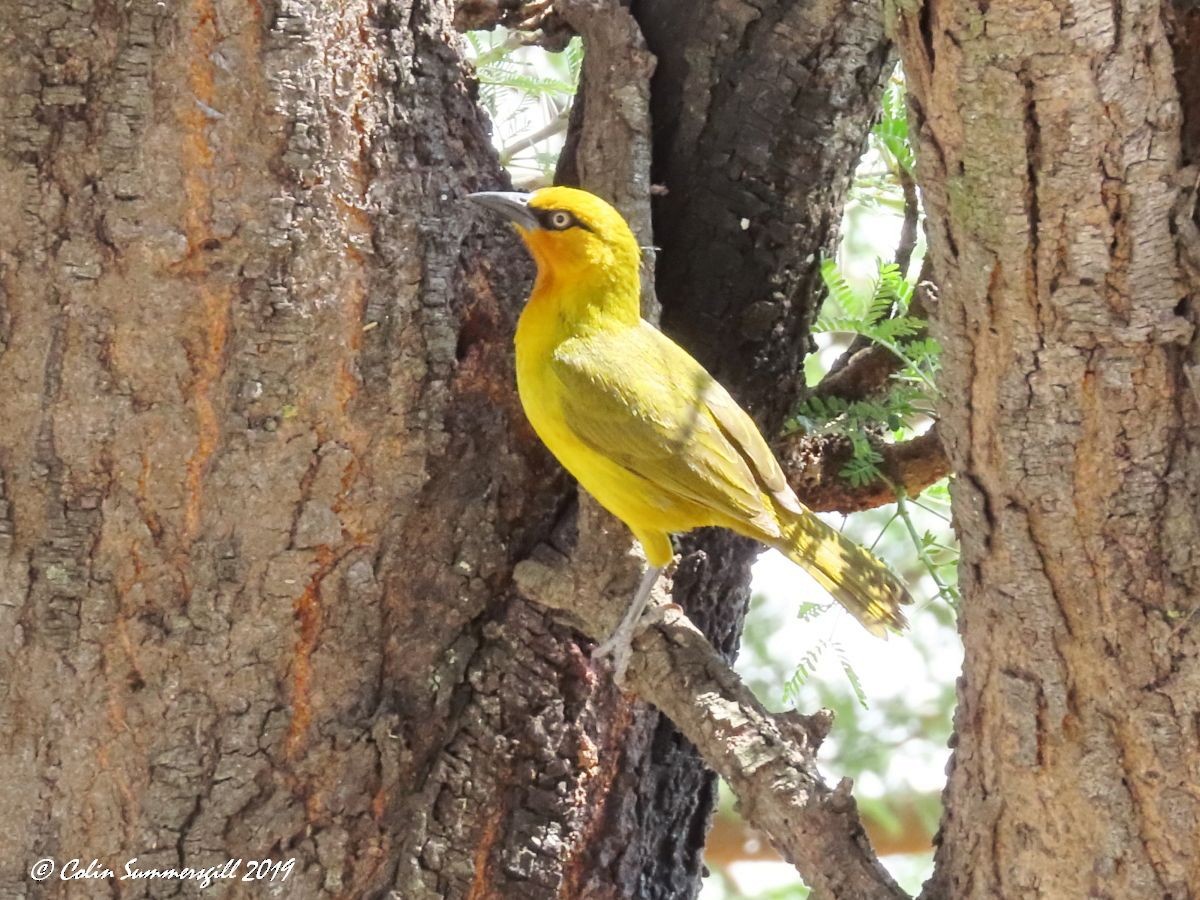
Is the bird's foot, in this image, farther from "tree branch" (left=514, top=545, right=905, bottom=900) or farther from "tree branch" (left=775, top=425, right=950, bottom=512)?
"tree branch" (left=775, top=425, right=950, bottom=512)

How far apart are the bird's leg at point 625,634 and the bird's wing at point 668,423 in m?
0.37

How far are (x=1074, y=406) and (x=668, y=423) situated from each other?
→ 139cm

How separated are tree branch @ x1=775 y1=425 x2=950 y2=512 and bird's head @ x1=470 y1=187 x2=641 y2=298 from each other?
67 cm

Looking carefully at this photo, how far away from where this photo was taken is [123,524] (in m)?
2.84

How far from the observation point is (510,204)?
10.5ft

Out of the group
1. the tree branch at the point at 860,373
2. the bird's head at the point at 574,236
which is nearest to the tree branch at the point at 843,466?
the tree branch at the point at 860,373

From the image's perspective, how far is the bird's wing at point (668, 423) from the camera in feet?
11.0

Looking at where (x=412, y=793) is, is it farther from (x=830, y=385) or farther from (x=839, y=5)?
(x=839, y=5)

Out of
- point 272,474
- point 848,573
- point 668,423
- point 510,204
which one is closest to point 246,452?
point 272,474

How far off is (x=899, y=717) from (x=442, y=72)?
13.1 feet

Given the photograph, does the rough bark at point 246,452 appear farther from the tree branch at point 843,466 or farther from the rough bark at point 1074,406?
the rough bark at point 1074,406

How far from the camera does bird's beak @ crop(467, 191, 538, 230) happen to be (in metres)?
3.12

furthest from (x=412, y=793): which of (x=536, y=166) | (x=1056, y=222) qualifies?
(x=536, y=166)

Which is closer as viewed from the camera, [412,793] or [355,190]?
[355,190]
